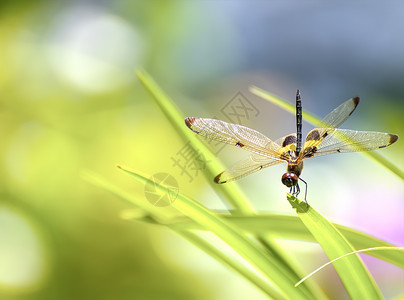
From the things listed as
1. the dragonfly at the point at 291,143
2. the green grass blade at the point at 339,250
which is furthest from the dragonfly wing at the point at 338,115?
the green grass blade at the point at 339,250

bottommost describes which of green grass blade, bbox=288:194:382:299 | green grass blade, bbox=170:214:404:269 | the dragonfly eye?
green grass blade, bbox=288:194:382:299

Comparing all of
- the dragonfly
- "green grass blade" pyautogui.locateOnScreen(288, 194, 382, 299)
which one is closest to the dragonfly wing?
the dragonfly

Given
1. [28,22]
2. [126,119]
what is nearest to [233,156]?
[126,119]

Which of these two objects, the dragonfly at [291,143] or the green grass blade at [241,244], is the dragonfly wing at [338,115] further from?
the green grass blade at [241,244]

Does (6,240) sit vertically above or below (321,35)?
below

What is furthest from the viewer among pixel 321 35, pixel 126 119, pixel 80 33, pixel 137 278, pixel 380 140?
pixel 321 35

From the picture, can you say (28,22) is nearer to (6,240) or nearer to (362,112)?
(6,240)

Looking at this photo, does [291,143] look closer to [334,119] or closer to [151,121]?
[334,119]

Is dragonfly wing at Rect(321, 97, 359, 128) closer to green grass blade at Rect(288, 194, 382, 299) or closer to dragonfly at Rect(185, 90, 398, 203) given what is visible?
dragonfly at Rect(185, 90, 398, 203)
